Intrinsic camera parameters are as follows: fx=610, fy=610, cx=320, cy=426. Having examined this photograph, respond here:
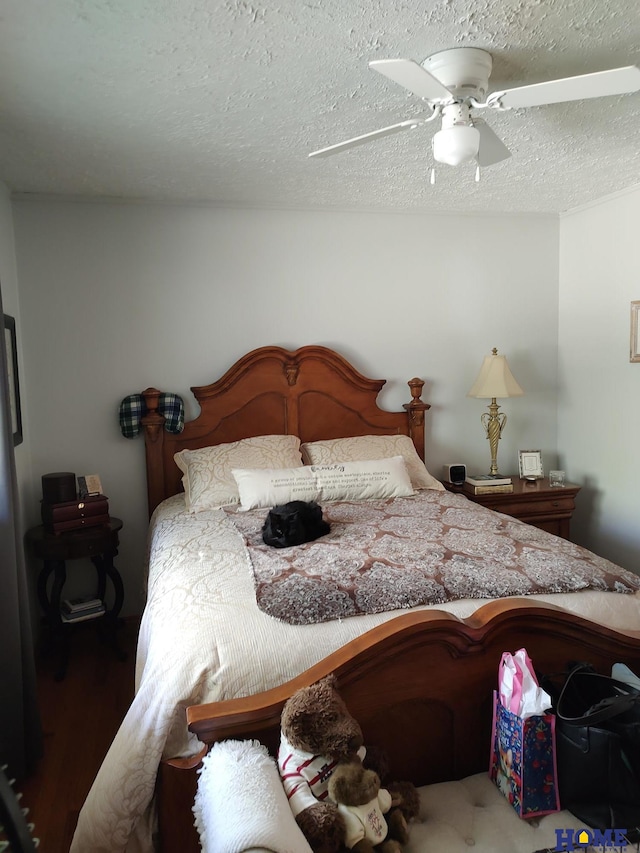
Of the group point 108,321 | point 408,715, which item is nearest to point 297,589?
point 408,715

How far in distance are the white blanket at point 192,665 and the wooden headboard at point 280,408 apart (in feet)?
5.12

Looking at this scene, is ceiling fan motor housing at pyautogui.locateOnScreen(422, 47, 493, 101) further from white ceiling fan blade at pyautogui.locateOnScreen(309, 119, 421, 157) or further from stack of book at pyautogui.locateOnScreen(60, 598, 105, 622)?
stack of book at pyautogui.locateOnScreen(60, 598, 105, 622)

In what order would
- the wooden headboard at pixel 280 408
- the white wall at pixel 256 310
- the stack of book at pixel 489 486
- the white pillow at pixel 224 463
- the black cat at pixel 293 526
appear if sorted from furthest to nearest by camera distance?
the stack of book at pixel 489 486 < the wooden headboard at pixel 280 408 < the white wall at pixel 256 310 < the white pillow at pixel 224 463 < the black cat at pixel 293 526

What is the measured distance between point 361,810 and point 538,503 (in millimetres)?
2560

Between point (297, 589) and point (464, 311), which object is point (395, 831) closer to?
point (297, 589)

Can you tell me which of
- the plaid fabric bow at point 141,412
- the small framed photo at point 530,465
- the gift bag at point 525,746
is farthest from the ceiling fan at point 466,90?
the small framed photo at point 530,465

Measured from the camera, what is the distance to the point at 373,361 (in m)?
3.76

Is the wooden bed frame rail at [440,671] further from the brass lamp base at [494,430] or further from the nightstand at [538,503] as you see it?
the brass lamp base at [494,430]

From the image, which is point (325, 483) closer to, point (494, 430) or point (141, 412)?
point (141, 412)

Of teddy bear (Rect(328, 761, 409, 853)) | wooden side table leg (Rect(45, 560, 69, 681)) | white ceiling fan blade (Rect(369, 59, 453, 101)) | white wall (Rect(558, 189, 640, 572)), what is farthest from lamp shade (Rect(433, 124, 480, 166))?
wooden side table leg (Rect(45, 560, 69, 681))

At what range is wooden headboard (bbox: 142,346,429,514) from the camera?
11.1 feet

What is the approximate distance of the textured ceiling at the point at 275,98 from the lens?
1.62 metres

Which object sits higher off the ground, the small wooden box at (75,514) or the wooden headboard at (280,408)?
the wooden headboard at (280,408)

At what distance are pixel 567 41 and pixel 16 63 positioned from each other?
162cm
